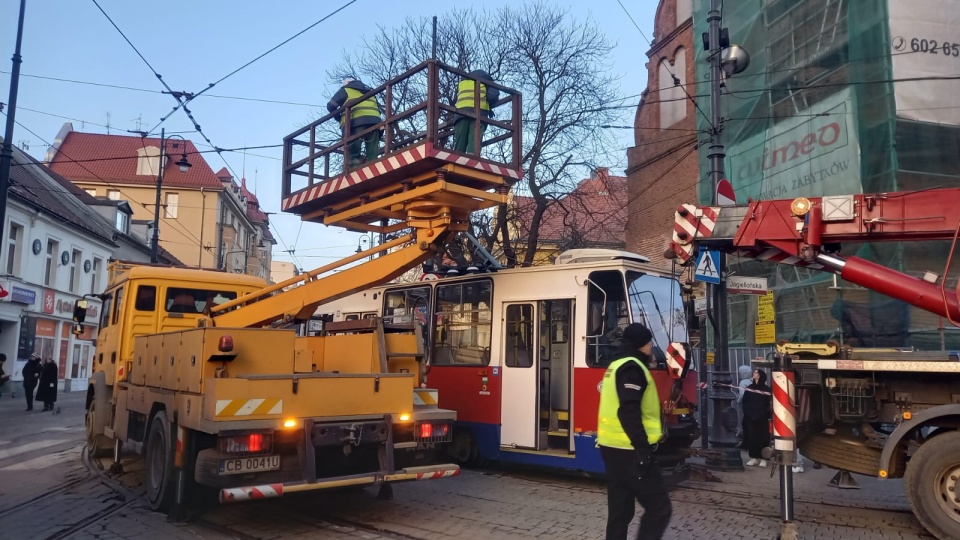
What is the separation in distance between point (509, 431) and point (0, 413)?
1701cm

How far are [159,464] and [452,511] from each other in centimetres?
316

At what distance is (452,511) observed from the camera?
26.4 feet

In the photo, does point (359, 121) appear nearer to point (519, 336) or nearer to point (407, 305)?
point (519, 336)

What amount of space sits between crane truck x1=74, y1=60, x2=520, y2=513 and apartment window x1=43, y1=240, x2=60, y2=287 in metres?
21.8

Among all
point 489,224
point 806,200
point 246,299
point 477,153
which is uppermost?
point 489,224

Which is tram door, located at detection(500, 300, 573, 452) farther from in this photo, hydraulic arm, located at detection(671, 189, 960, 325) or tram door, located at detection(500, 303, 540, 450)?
hydraulic arm, located at detection(671, 189, 960, 325)

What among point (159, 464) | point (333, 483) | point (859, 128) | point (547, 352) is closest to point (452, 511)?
point (333, 483)

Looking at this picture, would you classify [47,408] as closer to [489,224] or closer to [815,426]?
[489,224]

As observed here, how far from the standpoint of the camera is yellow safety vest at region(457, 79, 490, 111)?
9.04 m

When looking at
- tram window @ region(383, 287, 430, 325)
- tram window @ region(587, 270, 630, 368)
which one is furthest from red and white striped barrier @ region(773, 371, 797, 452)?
tram window @ region(383, 287, 430, 325)

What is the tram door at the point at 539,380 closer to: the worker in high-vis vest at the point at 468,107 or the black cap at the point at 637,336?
the worker in high-vis vest at the point at 468,107

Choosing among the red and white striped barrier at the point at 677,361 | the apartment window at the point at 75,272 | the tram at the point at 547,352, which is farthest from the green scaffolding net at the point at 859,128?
the apartment window at the point at 75,272

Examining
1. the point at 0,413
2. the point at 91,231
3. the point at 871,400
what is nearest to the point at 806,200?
the point at 871,400

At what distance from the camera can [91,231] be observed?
3312 cm
